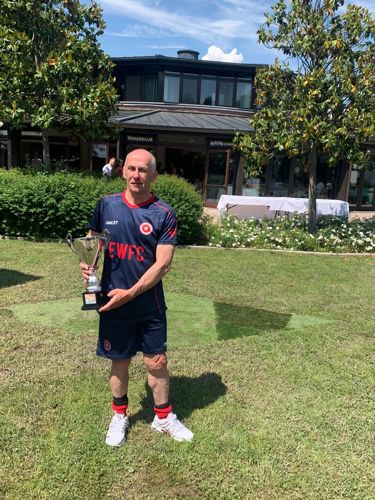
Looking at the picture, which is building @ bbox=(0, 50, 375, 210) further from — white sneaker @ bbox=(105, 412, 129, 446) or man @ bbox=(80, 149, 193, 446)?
white sneaker @ bbox=(105, 412, 129, 446)

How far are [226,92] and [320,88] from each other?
13.0 metres

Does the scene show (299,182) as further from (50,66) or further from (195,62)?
(50,66)

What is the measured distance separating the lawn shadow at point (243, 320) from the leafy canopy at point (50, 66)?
6363 mm

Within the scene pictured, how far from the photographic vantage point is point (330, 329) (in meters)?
5.03

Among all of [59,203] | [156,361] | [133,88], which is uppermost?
[133,88]

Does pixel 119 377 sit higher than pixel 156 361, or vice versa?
pixel 156 361

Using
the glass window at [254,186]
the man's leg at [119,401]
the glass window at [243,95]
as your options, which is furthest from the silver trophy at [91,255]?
the glass window at [243,95]

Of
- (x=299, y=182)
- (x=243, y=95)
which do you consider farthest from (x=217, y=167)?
(x=243, y=95)

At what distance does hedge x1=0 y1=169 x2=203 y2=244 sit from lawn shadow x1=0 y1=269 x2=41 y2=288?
2.58 m

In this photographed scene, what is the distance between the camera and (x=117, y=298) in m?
2.64

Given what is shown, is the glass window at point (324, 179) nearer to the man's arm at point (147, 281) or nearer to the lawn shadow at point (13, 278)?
the lawn shadow at point (13, 278)

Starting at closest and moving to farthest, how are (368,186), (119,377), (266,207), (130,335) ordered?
1. (130,335)
2. (119,377)
3. (266,207)
4. (368,186)

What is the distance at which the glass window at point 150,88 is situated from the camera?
2206 cm

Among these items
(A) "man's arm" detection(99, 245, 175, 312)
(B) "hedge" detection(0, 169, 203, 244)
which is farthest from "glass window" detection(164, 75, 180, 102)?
(A) "man's arm" detection(99, 245, 175, 312)
